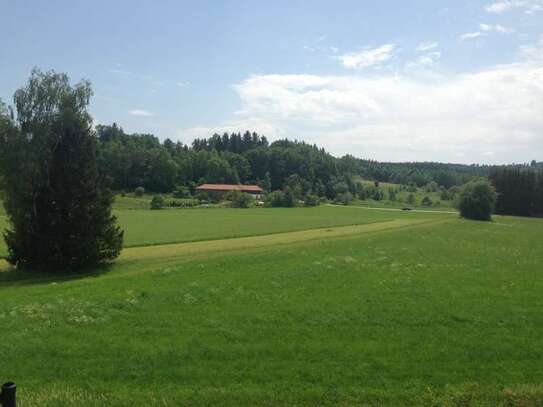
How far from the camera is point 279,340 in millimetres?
12875

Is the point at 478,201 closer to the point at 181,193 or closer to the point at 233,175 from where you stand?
the point at 181,193

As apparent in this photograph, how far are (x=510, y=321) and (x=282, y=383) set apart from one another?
9.49 meters

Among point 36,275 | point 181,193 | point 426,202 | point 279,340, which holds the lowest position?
point 36,275

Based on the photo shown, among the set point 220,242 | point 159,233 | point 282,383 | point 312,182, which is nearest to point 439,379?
point 282,383

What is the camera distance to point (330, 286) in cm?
2080

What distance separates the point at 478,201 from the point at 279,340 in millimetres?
87592

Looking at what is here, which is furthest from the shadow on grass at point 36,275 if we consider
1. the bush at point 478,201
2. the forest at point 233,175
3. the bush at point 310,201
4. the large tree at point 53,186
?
the bush at point 310,201

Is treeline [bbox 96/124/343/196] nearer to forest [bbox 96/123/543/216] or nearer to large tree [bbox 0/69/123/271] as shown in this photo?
forest [bbox 96/123/543/216]

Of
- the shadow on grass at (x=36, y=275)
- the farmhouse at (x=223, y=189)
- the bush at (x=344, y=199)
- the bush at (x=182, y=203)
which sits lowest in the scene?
the shadow on grass at (x=36, y=275)

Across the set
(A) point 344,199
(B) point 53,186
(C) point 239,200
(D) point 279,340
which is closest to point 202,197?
(C) point 239,200

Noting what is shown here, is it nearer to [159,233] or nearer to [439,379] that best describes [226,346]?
[439,379]

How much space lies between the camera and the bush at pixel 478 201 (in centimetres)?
8950

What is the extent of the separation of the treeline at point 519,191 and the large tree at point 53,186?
11074 centimetres

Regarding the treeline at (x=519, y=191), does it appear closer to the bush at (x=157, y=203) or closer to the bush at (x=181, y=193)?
the bush at (x=157, y=203)
